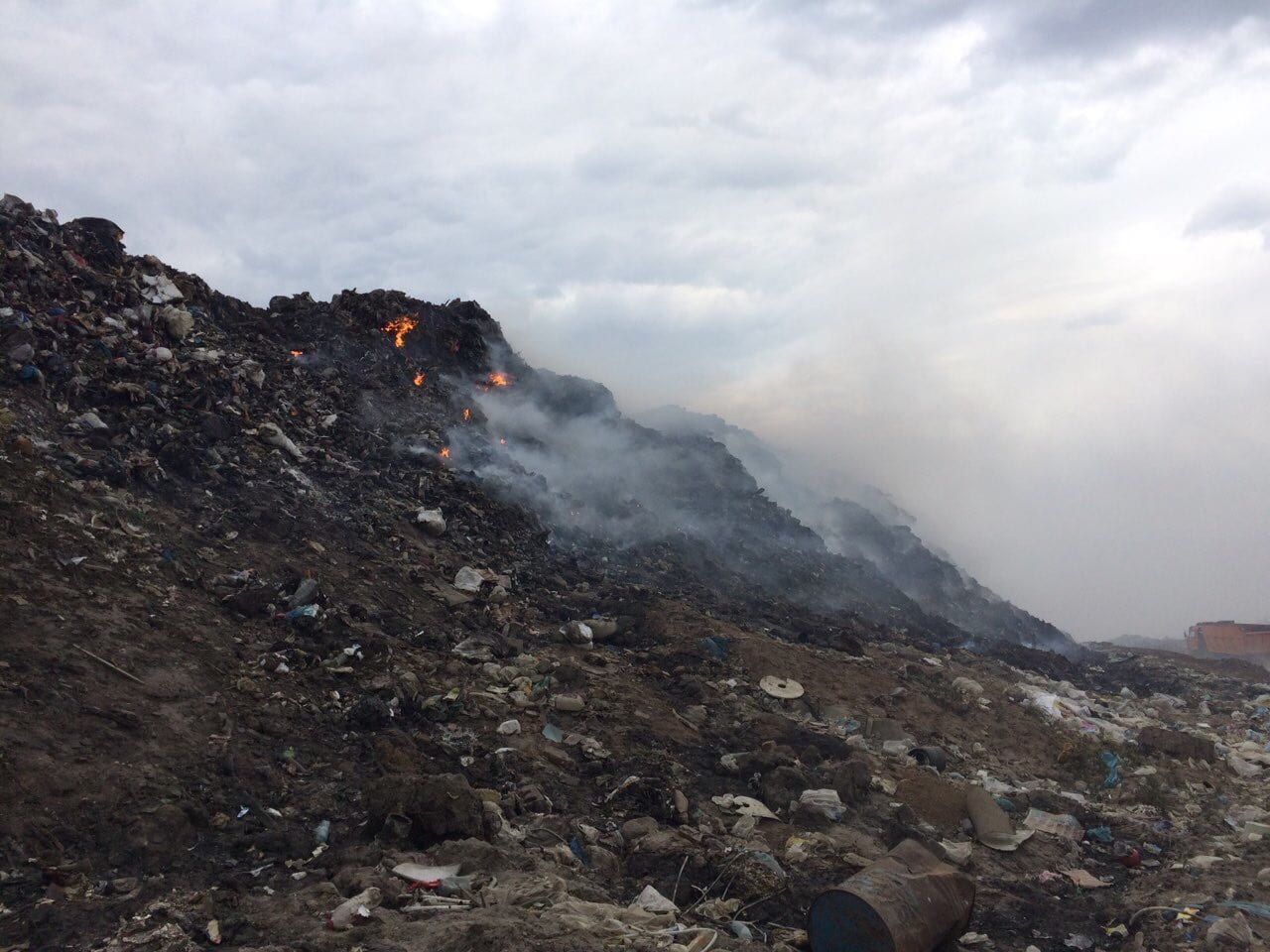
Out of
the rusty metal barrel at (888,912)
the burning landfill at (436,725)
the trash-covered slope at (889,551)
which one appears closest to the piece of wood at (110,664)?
the burning landfill at (436,725)

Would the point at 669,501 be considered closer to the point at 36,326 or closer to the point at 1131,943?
the point at 36,326

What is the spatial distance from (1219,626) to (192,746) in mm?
29007

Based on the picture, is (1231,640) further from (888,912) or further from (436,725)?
(436,725)

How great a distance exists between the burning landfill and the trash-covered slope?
770 centimetres

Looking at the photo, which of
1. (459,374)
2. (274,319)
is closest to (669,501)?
(459,374)

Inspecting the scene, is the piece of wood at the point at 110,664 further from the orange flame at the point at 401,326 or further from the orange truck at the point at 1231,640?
the orange truck at the point at 1231,640

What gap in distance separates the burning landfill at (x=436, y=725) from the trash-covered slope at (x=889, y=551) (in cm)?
770

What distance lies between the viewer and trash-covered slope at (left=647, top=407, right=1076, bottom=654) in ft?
71.0

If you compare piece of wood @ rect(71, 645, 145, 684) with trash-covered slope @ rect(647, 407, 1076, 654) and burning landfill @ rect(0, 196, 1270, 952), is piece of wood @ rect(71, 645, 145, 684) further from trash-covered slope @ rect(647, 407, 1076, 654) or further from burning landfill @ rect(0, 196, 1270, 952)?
trash-covered slope @ rect(647, 407, 1076, 654)

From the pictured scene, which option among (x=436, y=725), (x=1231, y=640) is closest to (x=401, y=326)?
(x=436, y=725)

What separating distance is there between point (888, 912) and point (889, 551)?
75.5ft

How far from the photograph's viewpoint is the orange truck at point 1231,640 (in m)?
23.3

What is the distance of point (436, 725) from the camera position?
20.3ft

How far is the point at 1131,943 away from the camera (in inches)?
178
